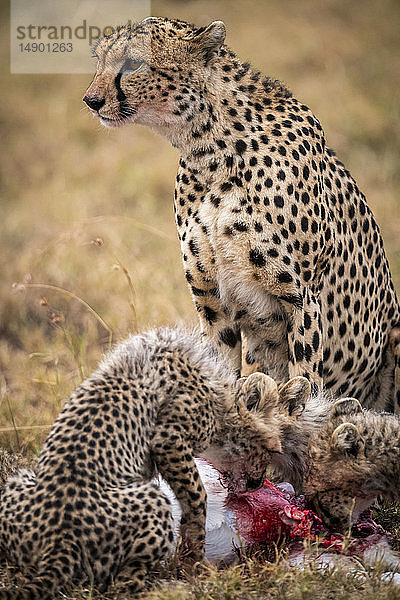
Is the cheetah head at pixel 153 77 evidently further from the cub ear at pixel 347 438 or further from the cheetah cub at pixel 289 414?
the cub ear at pixel 347 438

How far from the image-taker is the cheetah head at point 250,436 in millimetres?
3762

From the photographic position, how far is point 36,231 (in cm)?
815

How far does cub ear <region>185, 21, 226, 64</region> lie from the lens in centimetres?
409

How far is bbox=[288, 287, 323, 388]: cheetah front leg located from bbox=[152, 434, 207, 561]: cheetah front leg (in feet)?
2.99

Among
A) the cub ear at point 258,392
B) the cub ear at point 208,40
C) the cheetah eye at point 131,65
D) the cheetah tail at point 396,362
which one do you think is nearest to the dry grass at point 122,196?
the cub ear at point 258,392

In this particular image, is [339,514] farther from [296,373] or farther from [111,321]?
[111,321]

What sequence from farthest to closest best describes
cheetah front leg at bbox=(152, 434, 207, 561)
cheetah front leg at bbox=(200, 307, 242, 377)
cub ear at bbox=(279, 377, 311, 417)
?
1. cheetah front leg at bbox=(200, 307, 242, 377)
2. cub ear at bbox=(279, 377, 311, 417)
3. cheetah front leg at bbox=(152, 434, 207, 561)

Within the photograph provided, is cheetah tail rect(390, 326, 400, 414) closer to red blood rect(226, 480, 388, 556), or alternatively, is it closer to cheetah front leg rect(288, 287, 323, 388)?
cheetah front leg rect(288, 287, 323, 388)

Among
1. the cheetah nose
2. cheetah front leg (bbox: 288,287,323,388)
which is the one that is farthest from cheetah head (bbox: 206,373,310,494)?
the cheetah nose

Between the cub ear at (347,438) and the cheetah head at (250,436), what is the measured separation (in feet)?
0.84


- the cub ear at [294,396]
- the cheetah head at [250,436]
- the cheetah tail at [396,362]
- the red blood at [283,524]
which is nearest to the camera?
the red blood at [283,524]

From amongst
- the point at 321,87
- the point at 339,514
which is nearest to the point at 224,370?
the point at 339,514

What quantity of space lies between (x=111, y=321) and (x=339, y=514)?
9.31 ft

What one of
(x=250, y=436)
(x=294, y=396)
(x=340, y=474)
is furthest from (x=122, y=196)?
(x=340, y=474)
